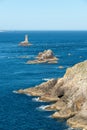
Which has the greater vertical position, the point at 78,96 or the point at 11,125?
the point at 78,96

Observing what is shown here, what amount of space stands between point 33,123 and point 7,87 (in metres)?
45.6

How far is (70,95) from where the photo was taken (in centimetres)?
10244

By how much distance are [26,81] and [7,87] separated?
41.7 feet

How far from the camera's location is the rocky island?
8950cm

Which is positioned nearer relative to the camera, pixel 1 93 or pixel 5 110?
pixel 5 110

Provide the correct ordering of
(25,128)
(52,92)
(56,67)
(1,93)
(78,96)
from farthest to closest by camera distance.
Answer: (56,67)
(1,93)
(52,92)
(78,96)
(25,128)

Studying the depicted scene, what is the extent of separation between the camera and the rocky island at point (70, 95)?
89500 mm

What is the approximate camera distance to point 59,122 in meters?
91.7

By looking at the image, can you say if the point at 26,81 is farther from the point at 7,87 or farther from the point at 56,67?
the point at 56,67

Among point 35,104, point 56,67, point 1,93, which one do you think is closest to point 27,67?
point 56,67

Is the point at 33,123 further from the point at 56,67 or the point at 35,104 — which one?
the point at 56,67

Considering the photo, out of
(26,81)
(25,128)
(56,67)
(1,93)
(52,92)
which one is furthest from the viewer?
(56,67)

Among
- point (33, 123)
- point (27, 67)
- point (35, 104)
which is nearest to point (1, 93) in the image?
point (35, 104)

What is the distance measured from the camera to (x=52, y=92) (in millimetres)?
114750
